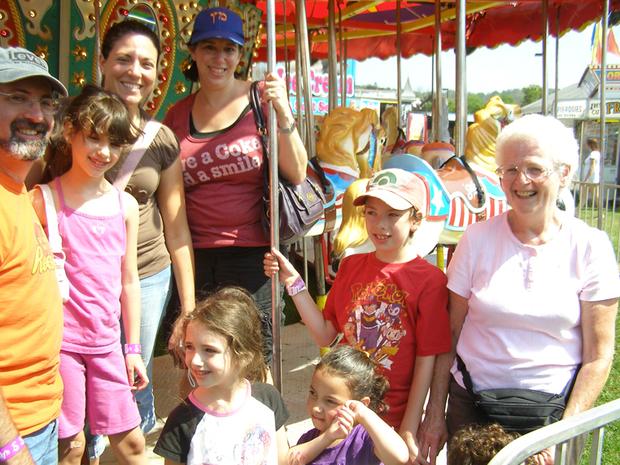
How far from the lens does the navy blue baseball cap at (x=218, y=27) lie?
8.25 feet

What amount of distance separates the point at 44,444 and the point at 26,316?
0.38 metres

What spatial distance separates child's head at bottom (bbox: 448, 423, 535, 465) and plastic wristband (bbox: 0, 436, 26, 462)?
1.19 meters

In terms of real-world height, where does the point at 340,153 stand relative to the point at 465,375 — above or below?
above

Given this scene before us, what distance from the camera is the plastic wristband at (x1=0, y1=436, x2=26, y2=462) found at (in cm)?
146

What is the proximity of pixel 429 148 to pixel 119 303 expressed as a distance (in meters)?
3.58

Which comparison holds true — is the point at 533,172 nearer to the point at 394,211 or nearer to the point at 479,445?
the point at 394,211

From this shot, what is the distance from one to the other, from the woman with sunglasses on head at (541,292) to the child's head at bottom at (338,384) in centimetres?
34

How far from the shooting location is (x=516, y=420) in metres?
1.91

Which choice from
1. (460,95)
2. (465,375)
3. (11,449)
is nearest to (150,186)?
(11,449)

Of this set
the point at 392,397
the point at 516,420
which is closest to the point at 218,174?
the point at 392,397

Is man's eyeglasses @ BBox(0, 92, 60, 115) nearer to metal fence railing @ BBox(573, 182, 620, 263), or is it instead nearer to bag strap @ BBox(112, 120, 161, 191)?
bag strap @ BBox(112, 120, 161, 191)

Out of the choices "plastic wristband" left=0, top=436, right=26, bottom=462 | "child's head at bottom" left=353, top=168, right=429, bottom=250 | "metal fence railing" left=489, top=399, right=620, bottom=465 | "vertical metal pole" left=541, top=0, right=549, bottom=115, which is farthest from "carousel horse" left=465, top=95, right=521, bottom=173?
"plastic wristband" left=0, top=436, right=26, bottom=462

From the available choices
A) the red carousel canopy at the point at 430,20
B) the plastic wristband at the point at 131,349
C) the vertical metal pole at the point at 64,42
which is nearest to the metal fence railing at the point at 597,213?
the red carousel canopy at the point at 430,20

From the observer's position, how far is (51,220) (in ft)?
6.57
